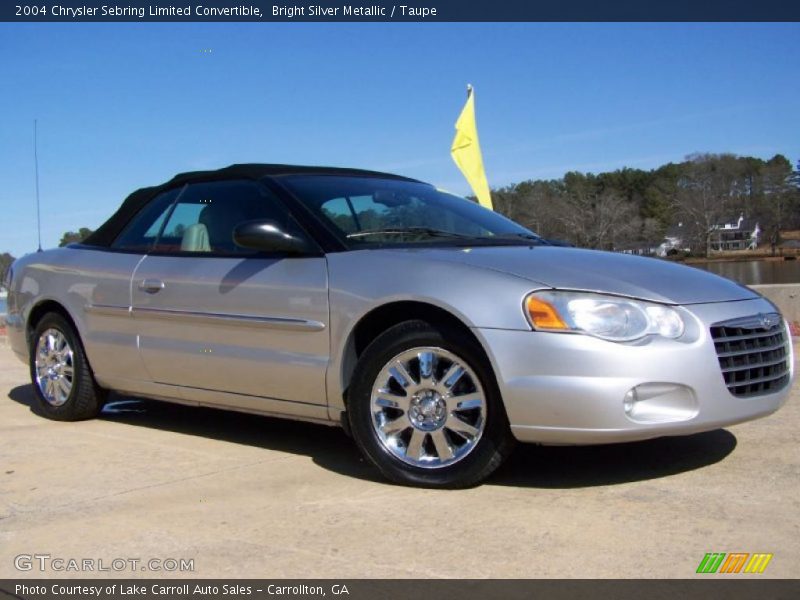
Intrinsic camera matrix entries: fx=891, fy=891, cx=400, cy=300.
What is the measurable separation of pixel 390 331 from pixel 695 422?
1.28 m

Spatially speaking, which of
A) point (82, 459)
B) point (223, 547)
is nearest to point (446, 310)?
point (223, 547)

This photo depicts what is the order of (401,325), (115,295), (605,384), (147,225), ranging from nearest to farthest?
(605,384) → (401,325) → (115,295) → (147,225)

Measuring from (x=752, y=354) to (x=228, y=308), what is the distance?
2.38m

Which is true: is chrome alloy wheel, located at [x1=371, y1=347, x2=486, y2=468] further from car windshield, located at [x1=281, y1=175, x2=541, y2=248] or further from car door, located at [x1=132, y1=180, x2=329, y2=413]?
car windshield, located at [x1=281, y1=175, x2=541, y2=248]

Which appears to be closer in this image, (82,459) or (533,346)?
(533,346)

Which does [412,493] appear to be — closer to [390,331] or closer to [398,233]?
[390,331]

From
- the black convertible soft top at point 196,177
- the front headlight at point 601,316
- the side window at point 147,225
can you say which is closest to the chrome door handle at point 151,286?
the side window at point 147,225

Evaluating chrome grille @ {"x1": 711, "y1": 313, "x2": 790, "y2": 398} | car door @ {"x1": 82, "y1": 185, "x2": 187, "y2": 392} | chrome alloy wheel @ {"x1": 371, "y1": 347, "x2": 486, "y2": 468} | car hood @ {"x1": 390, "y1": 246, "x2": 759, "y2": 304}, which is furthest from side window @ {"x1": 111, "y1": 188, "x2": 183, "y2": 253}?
chrome grille @ {"x1": 711, "y1": 313, "x2": 790, "y2": 398}

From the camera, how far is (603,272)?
144 inches

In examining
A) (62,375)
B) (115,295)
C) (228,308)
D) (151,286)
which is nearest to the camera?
(228,308)

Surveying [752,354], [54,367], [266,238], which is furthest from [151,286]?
[752,354]

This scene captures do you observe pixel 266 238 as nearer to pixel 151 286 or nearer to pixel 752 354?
pixel 151 286

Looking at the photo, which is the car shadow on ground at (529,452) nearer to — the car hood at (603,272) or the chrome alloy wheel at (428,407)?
the chrome alloy wheel at (428,407)

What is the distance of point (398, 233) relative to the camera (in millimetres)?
4309
